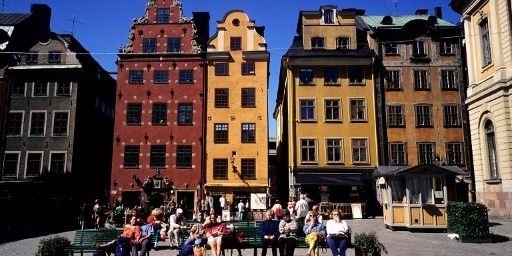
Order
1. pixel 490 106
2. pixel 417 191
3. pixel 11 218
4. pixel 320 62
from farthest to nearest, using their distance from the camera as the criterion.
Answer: pixel 320 62 < pixel 11 218 < pixel 490 106 < pixel 417 191

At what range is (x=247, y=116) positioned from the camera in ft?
113

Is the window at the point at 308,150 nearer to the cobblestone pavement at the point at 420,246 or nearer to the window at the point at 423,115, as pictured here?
the window at the point at 423,115

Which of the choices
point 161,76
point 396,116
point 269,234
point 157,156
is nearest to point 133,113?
point 161,76

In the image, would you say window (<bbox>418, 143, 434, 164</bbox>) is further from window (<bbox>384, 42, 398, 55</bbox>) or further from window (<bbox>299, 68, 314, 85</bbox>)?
window (<bbox>299, 68, 314, 85</bbox>)

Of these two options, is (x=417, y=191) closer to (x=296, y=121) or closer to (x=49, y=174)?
(x=296, y=121)

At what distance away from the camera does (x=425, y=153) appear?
33.2 meters

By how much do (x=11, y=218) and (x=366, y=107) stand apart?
29.0 metres

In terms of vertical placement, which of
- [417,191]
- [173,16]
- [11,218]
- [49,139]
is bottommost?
[11,218]

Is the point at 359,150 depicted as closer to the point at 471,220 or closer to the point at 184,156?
the point at 184,156

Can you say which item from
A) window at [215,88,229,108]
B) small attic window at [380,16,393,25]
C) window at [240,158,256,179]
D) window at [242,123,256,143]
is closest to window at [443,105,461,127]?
small attic window at [380,16,393,25]

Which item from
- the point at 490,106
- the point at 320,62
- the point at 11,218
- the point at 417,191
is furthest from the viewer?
the point at 320,62

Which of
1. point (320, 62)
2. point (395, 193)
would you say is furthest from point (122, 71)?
point (395, 193)

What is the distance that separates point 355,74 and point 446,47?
309 inches

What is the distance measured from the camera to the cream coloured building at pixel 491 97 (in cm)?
2191
